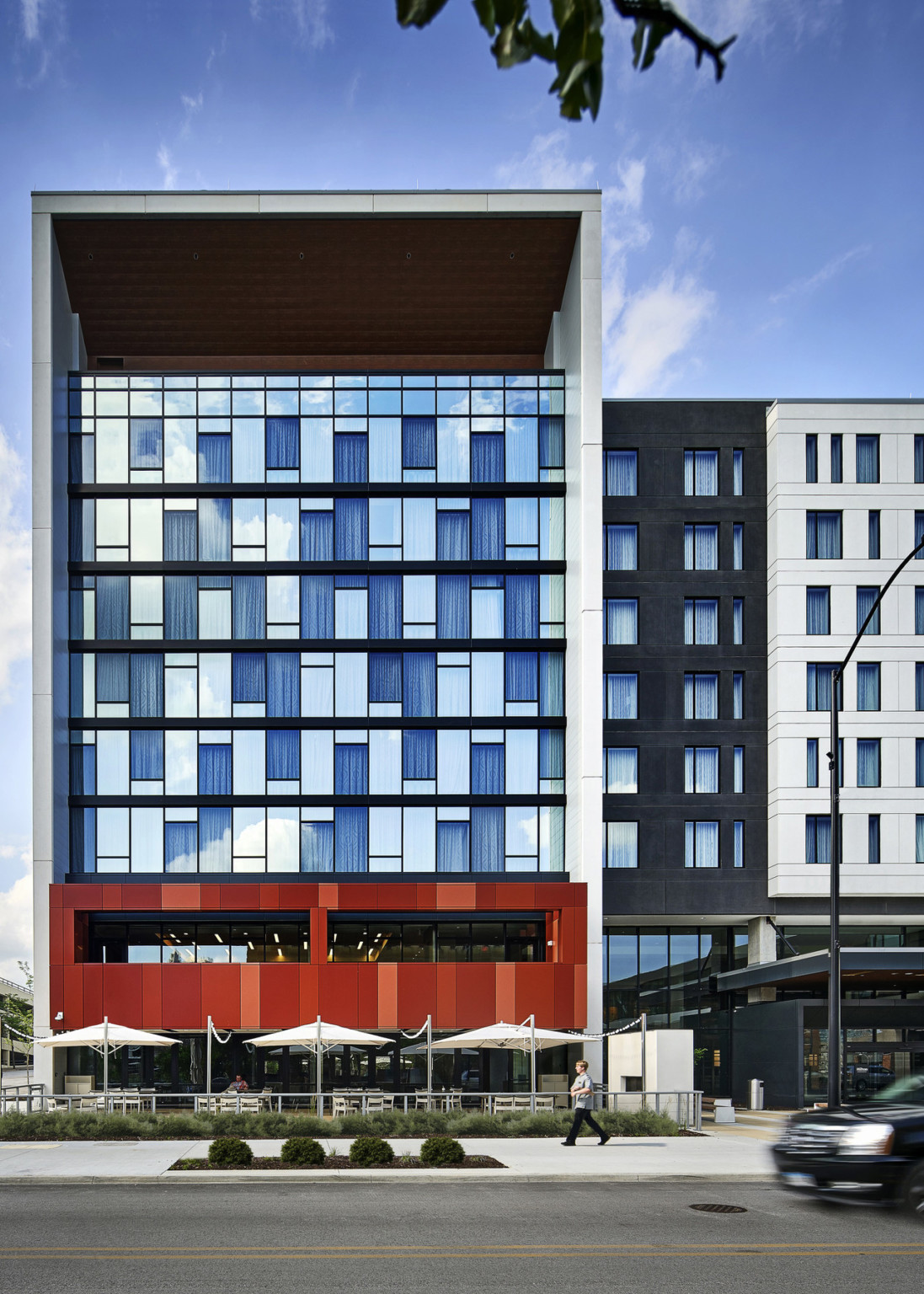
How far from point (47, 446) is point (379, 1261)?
32.5m

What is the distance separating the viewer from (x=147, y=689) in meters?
39.5

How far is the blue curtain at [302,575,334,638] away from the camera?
39781 millimetres

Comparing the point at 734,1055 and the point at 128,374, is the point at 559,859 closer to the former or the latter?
the point at 734,1055

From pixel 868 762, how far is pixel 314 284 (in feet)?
84.3

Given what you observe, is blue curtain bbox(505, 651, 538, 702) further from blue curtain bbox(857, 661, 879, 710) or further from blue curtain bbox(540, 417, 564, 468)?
blue curtain bbox(857, 661, 879, 710)

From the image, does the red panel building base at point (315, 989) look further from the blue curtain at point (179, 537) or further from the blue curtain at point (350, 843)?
the blue curtain at point (179, 537)

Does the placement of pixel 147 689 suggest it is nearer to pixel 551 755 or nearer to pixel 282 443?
pixel 282 443

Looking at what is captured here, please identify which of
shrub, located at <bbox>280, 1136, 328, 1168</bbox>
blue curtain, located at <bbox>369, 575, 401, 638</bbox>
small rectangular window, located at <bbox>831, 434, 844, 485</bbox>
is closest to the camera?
shrub, located at <bbox>280, 1136, 328, 1168</bbox>

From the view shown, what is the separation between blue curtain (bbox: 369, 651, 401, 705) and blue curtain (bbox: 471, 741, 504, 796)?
3.22m

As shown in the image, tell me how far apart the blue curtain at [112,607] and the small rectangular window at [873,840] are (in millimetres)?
26050

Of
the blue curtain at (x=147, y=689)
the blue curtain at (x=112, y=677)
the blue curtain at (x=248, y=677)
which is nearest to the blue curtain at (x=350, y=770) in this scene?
the blue curtain at (x=248, y=677)

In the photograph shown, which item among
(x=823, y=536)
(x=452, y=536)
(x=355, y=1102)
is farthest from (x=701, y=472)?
(x=355, y=1102)

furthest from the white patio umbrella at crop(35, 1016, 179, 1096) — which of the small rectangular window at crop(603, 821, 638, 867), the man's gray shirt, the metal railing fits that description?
the small rectangular window at crop(603, 821, 638, 867)

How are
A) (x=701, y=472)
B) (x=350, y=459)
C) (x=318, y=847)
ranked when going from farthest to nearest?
(x=701, y=472), (x=350, y=459), (x=318, y=847)
